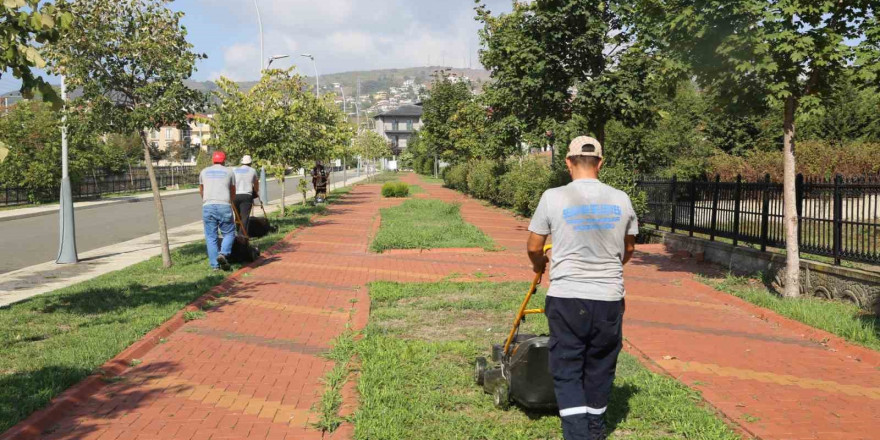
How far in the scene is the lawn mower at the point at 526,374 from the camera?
4477 mm

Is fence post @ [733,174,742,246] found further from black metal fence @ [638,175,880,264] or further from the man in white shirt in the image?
the man in white shirt

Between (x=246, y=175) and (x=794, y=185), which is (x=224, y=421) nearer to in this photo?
(x=794, y=185)

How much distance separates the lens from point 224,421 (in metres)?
4.81

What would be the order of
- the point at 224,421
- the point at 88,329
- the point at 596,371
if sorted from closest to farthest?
the point at 596,371 → the point at 224,421 → the point at 88,329

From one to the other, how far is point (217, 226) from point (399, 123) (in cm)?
13802

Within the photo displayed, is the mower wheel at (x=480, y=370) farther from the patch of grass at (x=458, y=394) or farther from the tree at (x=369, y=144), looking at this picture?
the tree at (x=369, y=144)

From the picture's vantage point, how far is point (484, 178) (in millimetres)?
30453

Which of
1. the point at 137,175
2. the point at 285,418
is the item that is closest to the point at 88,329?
the point at 285,418

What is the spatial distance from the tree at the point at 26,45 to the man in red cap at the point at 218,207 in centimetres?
500

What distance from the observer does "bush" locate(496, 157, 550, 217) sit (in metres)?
20.0

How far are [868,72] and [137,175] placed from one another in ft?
148

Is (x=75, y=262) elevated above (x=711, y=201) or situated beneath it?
situated beneath

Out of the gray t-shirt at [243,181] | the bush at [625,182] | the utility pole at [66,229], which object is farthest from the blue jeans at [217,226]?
the bush at [625,182]

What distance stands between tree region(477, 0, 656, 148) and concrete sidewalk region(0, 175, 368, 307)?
8332 millimetres
